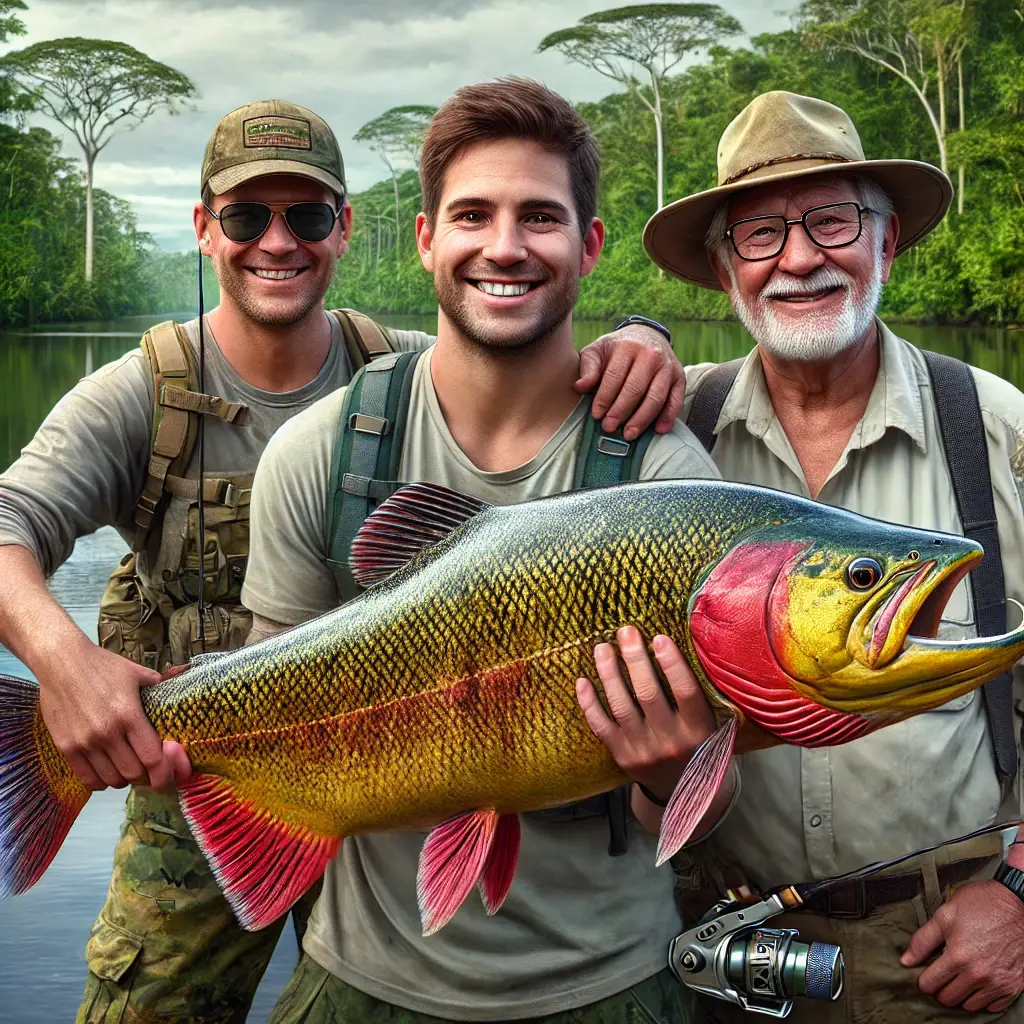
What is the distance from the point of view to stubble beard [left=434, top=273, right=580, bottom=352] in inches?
120

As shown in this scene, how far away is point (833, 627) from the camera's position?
2320 millimetres

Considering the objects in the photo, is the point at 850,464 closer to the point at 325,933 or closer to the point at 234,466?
the point at 325,933

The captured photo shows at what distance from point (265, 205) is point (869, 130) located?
4904 cm

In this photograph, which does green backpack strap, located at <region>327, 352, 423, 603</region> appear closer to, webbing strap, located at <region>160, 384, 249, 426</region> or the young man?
Answer: the young man

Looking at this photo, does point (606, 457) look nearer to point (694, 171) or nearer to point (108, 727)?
point (108, 727)

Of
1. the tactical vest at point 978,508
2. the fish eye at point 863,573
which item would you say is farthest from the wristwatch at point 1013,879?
Result: the fish eye at point 863,573

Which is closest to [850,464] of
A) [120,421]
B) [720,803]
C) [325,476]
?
[720,803]

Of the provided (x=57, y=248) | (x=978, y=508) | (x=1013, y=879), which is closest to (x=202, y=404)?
(x=978, y=508)

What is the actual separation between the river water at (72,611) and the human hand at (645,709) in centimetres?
634

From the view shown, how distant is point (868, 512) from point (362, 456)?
1585 mm

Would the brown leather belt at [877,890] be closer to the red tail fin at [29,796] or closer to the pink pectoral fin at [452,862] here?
the pink pectoral fin at [452,862]

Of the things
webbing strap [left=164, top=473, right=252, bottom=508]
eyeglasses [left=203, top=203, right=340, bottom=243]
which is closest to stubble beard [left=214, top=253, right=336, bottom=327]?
eyeglasses [left=203, top=203, right=340, bottom=243]

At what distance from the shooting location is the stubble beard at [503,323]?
120 inches

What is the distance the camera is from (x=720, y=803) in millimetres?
2887
